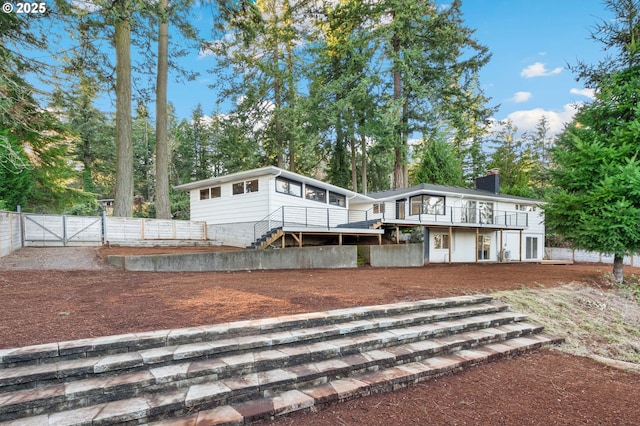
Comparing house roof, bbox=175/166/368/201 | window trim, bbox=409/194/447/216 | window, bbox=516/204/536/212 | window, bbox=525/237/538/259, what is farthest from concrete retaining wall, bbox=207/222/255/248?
window, bbox=525/237/538/259

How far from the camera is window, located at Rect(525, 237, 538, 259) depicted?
70.9 feet

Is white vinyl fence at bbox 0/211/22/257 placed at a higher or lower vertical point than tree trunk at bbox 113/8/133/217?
lower

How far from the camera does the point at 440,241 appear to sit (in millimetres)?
18422

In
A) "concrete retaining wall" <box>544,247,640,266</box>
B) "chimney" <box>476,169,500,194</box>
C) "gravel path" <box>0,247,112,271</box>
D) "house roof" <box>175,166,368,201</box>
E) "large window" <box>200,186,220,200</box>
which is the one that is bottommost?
"concrete retaining wall" <box>544,247,640,266</box>

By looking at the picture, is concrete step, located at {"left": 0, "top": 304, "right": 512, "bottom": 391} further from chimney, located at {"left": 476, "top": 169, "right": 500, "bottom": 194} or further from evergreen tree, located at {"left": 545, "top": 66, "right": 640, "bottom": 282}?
chimney, located at {"left": 476, "top": 169, "right": 500, "bottom": 194}

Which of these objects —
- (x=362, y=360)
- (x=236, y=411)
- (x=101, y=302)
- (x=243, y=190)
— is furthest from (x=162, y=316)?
(x=243, y=190)

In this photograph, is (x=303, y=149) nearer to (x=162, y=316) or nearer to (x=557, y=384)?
(x=162, y=316)

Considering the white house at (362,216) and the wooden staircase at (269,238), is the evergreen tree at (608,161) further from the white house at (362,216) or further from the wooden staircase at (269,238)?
the wooden staircase at (269,238)

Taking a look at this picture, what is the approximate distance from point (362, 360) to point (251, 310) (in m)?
2.05

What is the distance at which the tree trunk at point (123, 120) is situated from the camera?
42.4 feet

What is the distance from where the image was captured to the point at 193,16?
13859 mm

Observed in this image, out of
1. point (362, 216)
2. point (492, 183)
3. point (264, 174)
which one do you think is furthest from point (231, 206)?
point (492, 183)

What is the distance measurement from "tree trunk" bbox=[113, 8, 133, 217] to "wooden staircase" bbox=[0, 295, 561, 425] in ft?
38.2

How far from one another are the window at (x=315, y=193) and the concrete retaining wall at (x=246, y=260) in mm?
4261
